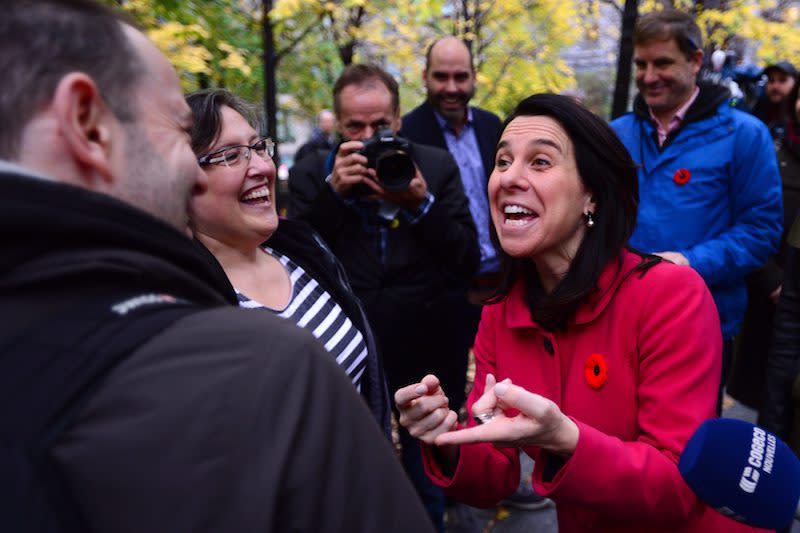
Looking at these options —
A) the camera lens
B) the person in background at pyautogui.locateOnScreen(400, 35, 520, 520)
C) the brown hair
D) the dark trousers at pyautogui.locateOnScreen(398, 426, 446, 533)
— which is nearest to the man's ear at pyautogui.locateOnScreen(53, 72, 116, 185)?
the camera lens

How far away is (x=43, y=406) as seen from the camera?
2.10ft

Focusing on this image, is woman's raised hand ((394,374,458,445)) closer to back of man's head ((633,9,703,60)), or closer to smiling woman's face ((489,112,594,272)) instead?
smiling woman's face ((489,112,594,272))

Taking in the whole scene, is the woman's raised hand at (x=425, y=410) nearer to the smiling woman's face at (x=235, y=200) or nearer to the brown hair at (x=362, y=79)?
the smiling woman's face at (x=235, y=200)

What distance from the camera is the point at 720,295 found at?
283 cm

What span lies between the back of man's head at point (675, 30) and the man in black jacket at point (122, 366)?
9.30ft

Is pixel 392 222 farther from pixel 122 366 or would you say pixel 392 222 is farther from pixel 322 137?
pixel 322 137

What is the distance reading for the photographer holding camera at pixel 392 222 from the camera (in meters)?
2.61

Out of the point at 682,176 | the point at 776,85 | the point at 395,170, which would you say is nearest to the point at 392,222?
the point at 395,170

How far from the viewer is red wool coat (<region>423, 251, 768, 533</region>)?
147cm

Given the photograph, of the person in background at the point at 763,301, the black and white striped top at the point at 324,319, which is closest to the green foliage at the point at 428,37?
the person in background at the point at 763,301

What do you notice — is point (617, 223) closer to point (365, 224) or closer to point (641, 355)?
point (641, 355)

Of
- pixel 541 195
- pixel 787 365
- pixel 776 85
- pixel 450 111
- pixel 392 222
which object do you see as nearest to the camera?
pixel 541 195

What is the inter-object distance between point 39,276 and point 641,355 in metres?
1.42

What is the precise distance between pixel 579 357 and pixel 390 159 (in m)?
1.21
